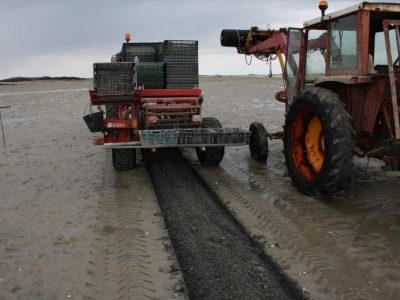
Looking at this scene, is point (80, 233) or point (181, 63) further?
point (181, 63)

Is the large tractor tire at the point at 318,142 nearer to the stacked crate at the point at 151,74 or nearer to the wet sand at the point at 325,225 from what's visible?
the wet sand at the point at 325,225

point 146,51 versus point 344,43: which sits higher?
point 146,51

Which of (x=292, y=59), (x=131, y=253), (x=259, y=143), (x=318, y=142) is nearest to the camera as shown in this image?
(x=131, y=253)

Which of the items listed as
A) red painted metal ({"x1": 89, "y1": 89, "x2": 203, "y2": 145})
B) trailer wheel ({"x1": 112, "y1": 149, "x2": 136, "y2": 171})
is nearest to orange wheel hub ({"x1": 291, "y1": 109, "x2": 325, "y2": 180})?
red painted metal ({"x1": 89, "y1": 89, "x2": 203, "y2": 145})

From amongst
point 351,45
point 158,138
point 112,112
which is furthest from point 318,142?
point 112,112

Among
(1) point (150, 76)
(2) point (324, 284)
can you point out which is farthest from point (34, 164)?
(2) point (324, 284)

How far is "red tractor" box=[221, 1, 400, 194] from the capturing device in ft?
15.3

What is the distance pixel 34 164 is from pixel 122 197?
293cm

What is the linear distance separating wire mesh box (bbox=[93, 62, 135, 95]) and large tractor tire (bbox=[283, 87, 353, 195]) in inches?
110

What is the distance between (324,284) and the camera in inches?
131

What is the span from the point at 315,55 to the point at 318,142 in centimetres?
181

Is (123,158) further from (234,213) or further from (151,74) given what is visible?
(234,213)

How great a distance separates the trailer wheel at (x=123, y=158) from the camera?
7102 mm

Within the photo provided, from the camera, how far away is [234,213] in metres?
5.00
